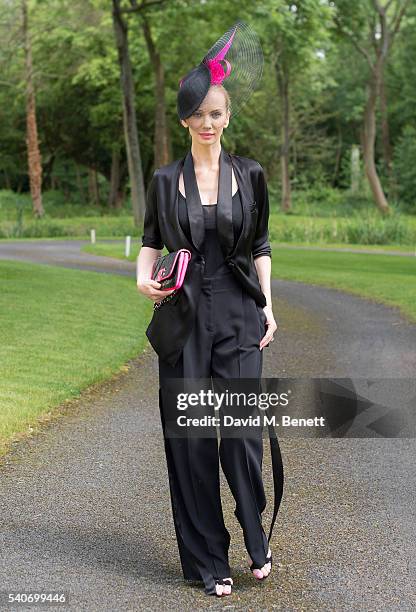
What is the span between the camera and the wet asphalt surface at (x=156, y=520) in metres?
4.48

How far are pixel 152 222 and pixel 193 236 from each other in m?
0.31

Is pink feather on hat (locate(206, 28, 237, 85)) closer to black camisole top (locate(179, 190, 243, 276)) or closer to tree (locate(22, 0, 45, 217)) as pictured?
black camisole top (locate(179, 190, 243, 276))

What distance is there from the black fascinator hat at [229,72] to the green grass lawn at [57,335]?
3504 millimetres

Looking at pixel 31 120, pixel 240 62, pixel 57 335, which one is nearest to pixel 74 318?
pixel 57 335

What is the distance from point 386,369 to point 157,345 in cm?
685

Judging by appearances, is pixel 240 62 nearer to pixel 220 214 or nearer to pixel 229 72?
pixel 229 72

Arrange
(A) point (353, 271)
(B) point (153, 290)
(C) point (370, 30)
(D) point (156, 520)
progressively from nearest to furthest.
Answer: (B) point (153, 290)
(D) point (156, 520)
(A) point (353, 271)
(C) point (370, 30)

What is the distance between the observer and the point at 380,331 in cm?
1464

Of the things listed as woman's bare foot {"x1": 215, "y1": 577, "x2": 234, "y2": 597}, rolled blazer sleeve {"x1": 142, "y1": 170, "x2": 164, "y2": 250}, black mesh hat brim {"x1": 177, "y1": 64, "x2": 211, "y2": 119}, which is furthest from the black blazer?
woman's bare foot {"x1": 215, "y1": 577, "x2": 234, "y2": 597}

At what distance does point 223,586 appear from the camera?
14.6ft

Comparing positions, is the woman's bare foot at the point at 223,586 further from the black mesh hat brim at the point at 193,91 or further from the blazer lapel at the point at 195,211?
the black mesh hat brim at the point at 193,91

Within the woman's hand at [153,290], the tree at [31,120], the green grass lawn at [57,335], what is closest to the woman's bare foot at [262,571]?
the woman's hand at [153,290]

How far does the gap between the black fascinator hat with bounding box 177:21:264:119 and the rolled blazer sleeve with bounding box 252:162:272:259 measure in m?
0.33

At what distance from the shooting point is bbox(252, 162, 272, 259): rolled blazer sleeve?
466 centimetres
